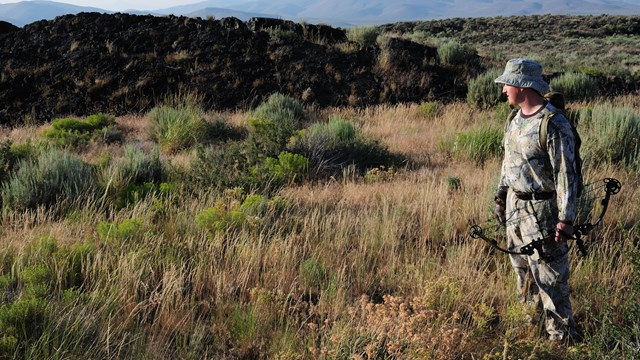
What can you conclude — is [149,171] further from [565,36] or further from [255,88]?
[565,36]

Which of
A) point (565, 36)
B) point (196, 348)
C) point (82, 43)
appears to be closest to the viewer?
point (196, 348)

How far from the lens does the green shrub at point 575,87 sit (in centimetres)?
1327

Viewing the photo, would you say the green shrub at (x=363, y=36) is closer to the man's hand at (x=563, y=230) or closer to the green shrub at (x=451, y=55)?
the green shrub at (x=451, y=55)

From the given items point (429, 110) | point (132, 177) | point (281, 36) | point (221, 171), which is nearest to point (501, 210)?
point (221, 171)

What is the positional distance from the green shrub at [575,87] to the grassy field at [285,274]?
7428 mm

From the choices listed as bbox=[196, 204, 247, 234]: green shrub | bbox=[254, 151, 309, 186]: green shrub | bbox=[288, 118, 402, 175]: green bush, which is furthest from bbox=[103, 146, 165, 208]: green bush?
bbox=[288, 118, 402, 175]: green bush

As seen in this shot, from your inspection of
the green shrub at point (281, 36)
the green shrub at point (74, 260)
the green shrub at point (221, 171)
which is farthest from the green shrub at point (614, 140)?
the green shrub at point (281, 36)

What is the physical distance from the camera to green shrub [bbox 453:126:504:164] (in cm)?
769

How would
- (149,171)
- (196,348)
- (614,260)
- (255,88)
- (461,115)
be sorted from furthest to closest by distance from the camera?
1. (255,88)
2. (461,115)
3. (149,171)
4. (614,260)
5. (196,348)

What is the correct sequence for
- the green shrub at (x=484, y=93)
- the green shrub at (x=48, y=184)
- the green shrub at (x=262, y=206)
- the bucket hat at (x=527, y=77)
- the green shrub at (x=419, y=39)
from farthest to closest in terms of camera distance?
the green shrub at (x=419, y=39), the green shrub at (x=484, y=93), the green shrub at (x=48, y=184), the green shrub at (x=262, y=206), the bucket hat at (x=527, y=77)

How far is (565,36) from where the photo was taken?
1561 inches

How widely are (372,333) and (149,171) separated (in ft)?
14.9

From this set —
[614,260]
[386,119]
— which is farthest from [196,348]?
[386,119]

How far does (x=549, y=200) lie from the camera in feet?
10.3
